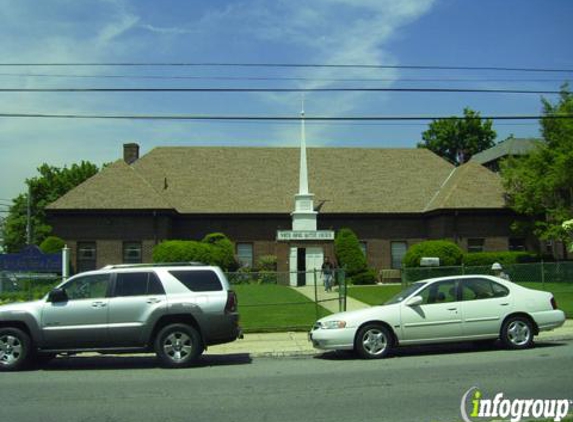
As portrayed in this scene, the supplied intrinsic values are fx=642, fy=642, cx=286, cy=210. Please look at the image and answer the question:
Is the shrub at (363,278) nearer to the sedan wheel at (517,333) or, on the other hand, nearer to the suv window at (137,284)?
the sedan wheel at (517,333)

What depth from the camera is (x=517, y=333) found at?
12891mm

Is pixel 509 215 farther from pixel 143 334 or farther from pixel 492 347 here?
pixel 143 334

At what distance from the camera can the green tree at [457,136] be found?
68.0 metres

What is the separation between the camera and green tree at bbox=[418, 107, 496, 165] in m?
68.0

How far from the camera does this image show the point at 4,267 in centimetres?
2792

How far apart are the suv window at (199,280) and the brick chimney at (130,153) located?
105 ft

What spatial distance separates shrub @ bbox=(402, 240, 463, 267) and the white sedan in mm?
20945

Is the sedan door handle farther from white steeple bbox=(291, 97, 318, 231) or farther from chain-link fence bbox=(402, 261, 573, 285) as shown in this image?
white steeple bbox=(291, 97, 318, 231)

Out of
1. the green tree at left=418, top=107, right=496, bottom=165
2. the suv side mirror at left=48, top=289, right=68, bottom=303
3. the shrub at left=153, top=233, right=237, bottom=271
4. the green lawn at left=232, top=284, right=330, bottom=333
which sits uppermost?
the green tree at left=418, top=107, right=496, bottom=165

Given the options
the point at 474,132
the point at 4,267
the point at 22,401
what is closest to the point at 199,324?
the point at 22,401

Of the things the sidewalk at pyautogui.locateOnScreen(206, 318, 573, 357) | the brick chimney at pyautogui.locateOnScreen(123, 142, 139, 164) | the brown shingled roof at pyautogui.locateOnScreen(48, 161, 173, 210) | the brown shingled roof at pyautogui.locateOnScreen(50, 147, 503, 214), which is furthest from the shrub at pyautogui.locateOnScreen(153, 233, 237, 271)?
the sidewalk at pyautogui.locateOnScreen(206, 318, 573, 357)

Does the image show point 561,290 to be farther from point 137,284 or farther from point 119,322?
point 119,322

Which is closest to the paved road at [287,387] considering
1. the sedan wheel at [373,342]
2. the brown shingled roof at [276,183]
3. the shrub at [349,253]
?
the sedan wheel at [373,342]

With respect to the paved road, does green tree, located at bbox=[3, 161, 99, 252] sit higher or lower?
higher
